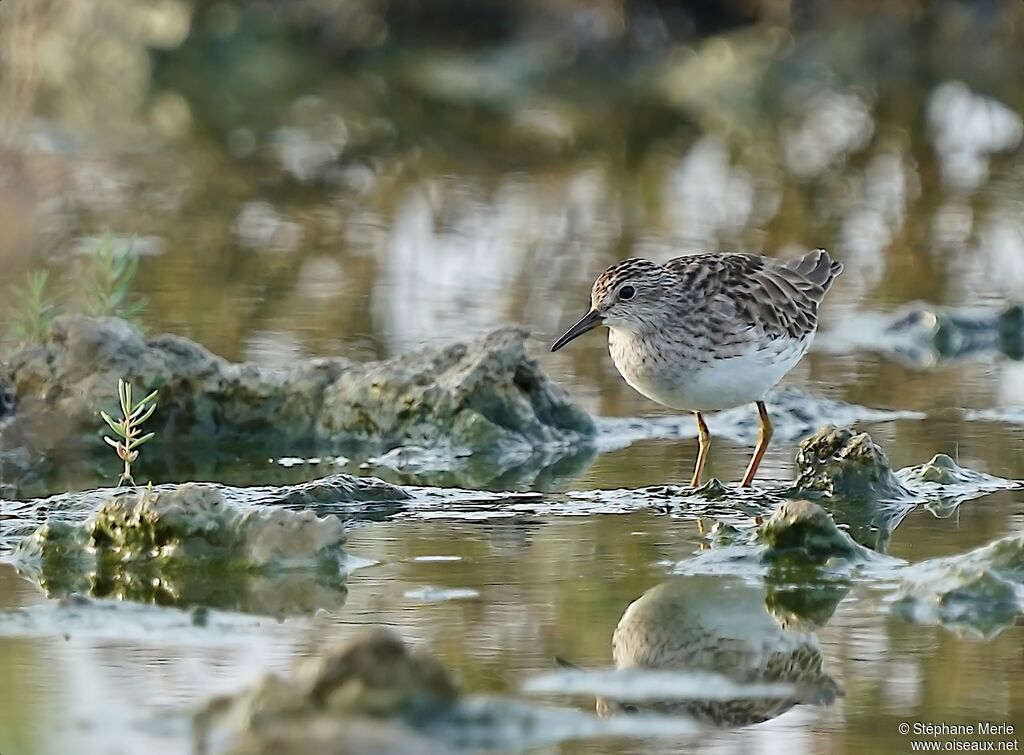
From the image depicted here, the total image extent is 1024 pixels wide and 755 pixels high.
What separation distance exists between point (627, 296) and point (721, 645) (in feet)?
9.09

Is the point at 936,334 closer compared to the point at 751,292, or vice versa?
the point at 751,292

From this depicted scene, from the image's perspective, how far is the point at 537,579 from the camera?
6715 mm

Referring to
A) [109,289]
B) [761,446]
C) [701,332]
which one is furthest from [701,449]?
[109,289]

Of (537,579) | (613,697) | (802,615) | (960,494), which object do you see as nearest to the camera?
(613,697)

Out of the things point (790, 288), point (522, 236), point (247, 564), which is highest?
point (522, 236)

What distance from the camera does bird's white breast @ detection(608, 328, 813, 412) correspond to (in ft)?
27.1

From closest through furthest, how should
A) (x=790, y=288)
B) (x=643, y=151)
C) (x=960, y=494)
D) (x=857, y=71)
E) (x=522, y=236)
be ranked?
(x=960, y=494) < (x=790, y=288) < (x=522, y=236) < (x=643, y=151) < (x=857, y=71)

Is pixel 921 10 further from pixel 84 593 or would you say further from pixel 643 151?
pixel 84 593

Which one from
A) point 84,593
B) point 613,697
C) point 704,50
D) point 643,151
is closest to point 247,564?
point 84,593

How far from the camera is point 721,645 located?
235 inches

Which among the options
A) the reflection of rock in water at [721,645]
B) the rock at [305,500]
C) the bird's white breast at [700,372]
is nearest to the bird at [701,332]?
the bird's white breast at [700,372]

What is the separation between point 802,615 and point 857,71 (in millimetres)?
18616

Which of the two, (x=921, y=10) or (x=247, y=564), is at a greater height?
(x=921, y=10)

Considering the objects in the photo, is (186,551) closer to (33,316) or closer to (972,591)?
(972,591)
